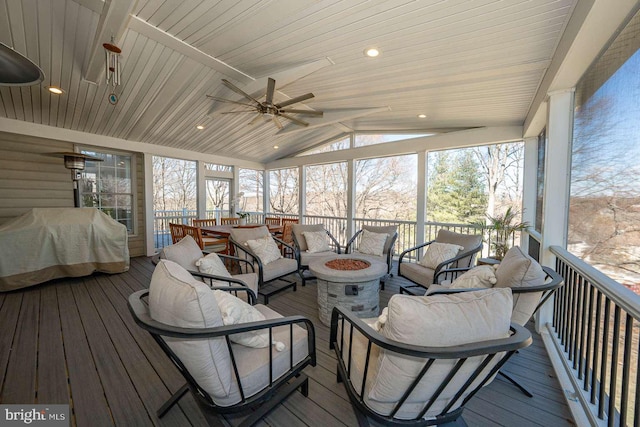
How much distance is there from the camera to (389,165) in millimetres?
6590

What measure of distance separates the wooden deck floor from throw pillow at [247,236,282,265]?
84 cm

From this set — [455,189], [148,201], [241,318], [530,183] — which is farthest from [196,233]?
[530,183]

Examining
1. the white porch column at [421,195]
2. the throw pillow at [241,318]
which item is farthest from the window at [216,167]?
the throw pillow at [241,318]

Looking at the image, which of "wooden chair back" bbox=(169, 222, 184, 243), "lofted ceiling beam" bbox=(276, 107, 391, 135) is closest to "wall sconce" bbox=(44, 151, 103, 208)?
"wooden chair back" bbox=(169, 222, 184, 243)

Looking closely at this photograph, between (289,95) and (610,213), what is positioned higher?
(289,95)

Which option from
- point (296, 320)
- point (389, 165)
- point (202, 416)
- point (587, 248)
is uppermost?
point (389, 165)

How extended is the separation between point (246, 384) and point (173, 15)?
3216 mm

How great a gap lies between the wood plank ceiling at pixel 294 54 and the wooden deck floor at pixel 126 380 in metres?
2.79

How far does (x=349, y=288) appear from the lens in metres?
2.57

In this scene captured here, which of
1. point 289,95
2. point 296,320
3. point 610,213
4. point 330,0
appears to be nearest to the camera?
point 296,320

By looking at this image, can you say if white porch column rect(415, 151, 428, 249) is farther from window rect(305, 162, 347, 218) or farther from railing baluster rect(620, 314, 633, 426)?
railing baluster rect(620, 314, 633, 426)

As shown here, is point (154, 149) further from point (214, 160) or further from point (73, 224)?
point (73, 224)

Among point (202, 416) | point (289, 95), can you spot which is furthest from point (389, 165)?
point (202, 416)

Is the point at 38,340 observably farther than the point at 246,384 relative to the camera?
Yes
